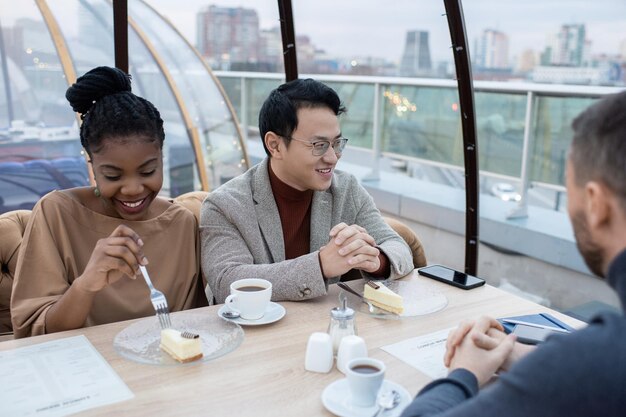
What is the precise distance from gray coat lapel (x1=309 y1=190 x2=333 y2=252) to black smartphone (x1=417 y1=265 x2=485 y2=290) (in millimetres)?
378

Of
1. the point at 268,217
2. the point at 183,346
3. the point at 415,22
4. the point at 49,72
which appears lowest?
the point at 183,346

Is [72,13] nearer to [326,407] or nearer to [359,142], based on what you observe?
[359,142]

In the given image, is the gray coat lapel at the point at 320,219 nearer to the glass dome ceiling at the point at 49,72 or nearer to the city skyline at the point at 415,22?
the city skyline at the point at 415,22

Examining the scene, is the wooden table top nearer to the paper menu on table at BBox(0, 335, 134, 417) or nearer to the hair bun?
the paper menu on table at BBox(0, 335, 134, 417)

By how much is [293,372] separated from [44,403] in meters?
0.51

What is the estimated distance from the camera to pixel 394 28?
556cm

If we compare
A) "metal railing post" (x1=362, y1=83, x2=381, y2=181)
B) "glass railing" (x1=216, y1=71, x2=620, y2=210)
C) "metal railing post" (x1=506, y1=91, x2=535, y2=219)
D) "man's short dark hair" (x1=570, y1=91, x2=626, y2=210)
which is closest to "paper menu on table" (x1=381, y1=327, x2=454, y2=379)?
"man's short dark hair" (x1=570, y1=91, x2=626, y2=210)

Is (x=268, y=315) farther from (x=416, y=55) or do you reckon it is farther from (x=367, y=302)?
(x=416, y=55)

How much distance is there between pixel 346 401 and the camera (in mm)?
1203

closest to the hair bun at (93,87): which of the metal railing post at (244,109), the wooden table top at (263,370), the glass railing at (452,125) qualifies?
the wooden table top at (263,370)

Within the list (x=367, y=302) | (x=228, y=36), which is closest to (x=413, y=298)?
(x=367, y=302)

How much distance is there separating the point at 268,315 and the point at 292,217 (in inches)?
25.4

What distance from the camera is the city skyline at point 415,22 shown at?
15.0ft

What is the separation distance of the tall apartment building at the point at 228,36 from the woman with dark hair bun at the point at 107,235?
2882 mm
